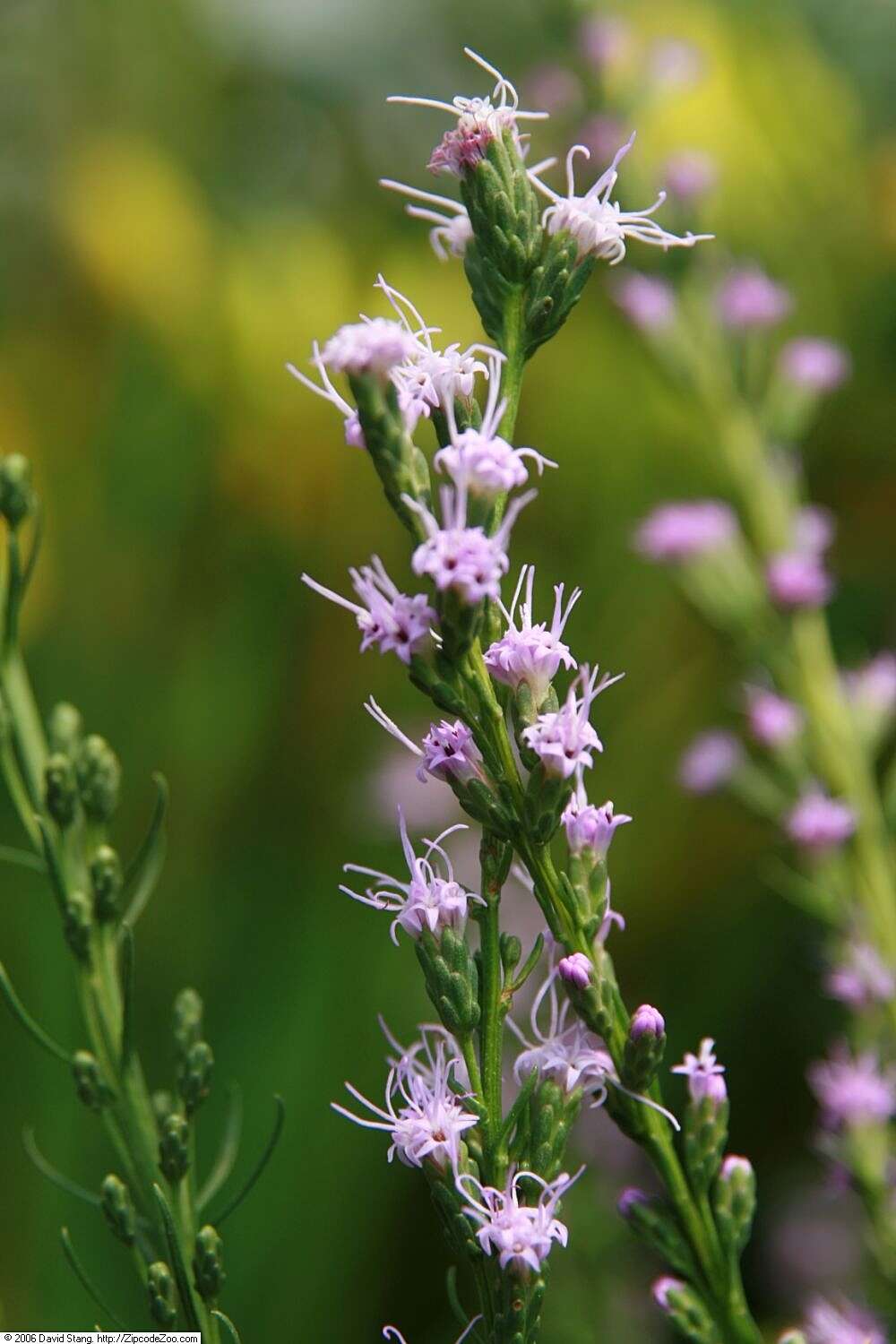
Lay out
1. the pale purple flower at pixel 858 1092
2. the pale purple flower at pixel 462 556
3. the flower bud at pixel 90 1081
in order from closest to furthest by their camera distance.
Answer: the pale purple flower at pixel 462 556 < the flower bud at pixel 90 1081 < the pale purple flower at pixel 858 1092

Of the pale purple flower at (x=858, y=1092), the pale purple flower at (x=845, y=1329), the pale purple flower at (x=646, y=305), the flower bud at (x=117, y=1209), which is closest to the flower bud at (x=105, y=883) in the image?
the flower bud at (x=117, y=1209)

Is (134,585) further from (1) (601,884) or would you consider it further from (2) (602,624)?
(1) (601,884)

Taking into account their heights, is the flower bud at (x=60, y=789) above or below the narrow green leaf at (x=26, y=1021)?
above

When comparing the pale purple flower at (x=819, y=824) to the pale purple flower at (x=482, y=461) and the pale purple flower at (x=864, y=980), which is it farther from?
the pale purple flower at (x=482, y=461)

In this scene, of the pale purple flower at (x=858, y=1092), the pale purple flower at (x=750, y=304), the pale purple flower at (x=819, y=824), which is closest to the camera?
the pale purple flower at (x=858, y=1092)

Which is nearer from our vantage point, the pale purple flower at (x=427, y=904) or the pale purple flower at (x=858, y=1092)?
the pale purple flower at (x=427, y=904)

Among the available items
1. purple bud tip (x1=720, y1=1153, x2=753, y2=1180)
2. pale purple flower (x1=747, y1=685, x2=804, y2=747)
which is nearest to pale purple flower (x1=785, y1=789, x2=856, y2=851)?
pale purple flower (x1=747, y1=685, x2=804, y2=747)

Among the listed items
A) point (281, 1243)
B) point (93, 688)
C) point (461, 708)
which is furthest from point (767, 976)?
point (461, 708)
